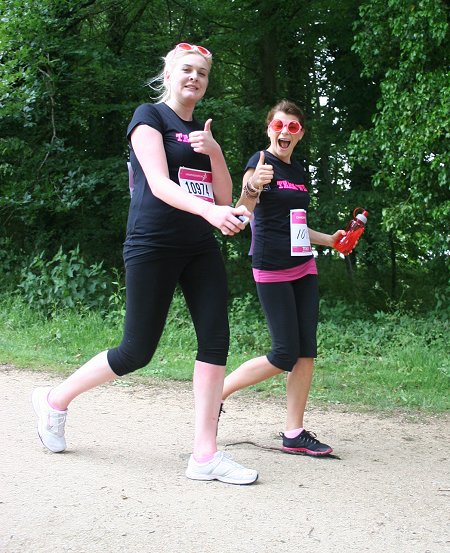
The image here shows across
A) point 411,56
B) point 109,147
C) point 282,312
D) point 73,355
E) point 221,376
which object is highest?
point 411,56

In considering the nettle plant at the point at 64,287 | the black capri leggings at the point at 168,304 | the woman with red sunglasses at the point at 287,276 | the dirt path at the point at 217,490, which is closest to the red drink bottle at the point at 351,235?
the woman with red sunglasses at the point at 287,276

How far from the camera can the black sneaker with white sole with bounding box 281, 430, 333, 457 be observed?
4754 millimetres

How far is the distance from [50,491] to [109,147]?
10.5 meters

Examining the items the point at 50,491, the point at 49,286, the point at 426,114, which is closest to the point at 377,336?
the point at 426,114

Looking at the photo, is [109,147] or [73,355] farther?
[109,147]

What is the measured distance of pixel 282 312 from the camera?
4.84m

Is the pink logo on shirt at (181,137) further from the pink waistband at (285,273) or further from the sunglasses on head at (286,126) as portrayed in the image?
the pink waistband at (285,273)

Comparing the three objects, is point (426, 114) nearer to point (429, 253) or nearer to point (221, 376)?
point (429, 253)

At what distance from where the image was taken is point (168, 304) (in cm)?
427

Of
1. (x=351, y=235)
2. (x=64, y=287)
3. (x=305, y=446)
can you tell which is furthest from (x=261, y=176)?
(x=64, y=287)

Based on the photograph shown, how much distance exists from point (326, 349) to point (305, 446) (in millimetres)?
4400

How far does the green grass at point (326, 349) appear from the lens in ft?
22.4

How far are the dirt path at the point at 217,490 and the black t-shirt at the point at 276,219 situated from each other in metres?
1.12

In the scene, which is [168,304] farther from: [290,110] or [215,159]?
[290,110]
